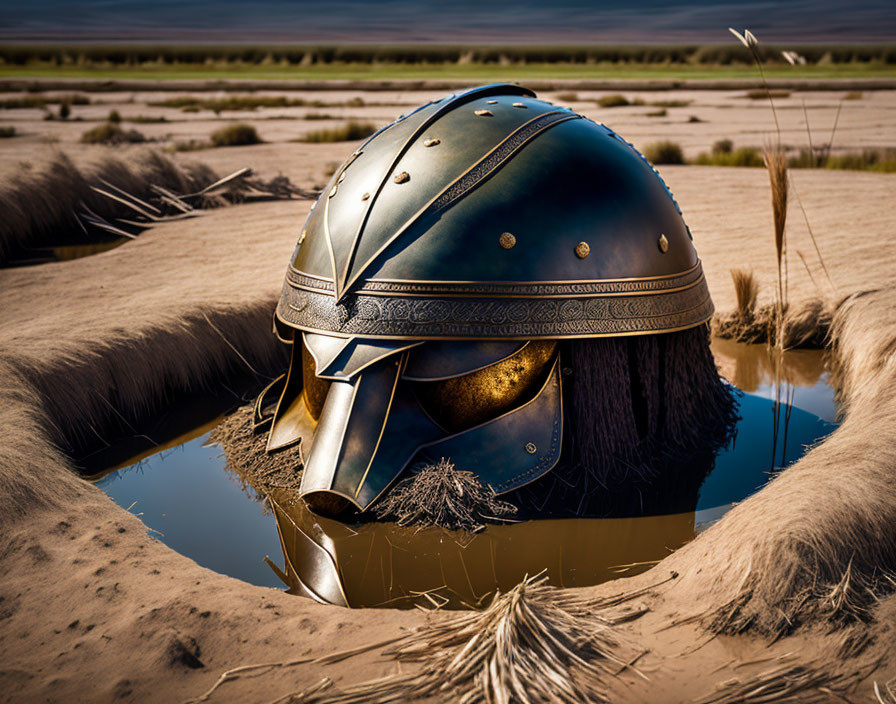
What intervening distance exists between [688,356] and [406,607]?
220 centimetres

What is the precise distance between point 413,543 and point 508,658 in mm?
1208

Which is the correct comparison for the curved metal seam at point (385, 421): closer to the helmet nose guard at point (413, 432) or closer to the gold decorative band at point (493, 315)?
the helmet nose guard at point (413, 432)

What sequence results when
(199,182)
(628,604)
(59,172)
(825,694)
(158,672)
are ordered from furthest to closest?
(199,182)
(59,172)
(628,604)
(158,672)
(825,694)

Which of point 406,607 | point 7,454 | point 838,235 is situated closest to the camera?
point 406,607

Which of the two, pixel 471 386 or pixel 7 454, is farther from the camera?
pixel 471 386

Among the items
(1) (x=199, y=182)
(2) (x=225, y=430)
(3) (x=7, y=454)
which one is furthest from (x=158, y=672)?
(1) (x=199, y=182)

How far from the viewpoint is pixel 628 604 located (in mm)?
2936

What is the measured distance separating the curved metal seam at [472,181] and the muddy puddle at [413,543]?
1.18 meters

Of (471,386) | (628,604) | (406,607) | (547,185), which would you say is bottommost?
(406,607)

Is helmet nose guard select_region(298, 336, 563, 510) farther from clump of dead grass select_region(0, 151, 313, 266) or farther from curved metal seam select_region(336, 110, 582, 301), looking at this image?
clump of dead grass select_region(0, 151, 313, 266)

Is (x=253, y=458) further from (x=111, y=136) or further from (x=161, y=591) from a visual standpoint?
(x=111, y=136)

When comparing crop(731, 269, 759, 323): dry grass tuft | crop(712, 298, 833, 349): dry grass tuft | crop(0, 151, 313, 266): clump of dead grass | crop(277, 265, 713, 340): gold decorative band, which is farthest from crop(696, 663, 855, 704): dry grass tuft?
crop(0, 151, 313, 266): clump of dead grass

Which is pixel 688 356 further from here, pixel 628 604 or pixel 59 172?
pixel 59 172

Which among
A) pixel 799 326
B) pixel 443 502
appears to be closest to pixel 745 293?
pixel 799 326
